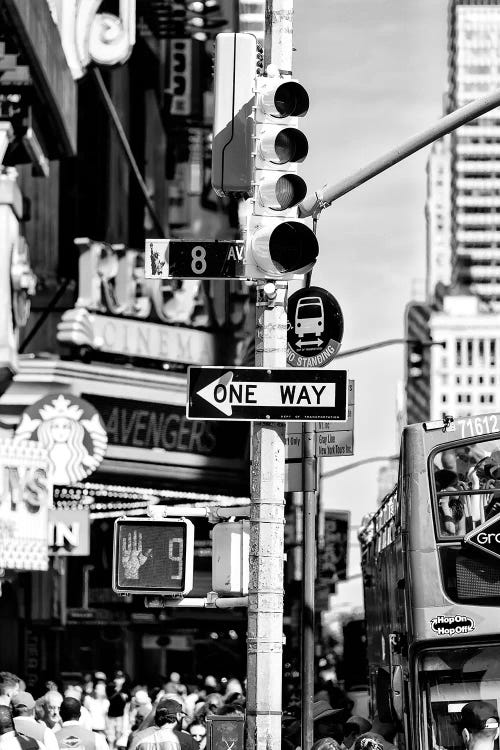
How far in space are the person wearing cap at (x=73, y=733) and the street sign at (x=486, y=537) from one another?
3606 mm

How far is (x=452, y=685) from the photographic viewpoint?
14.5 metres

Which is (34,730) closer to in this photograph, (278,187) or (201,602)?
(201,602)

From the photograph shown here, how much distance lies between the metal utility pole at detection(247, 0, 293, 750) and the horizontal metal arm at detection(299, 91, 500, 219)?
1153 mm

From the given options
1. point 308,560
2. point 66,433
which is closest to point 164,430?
point 66,433

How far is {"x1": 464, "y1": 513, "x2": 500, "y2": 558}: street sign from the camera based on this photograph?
46.6ft

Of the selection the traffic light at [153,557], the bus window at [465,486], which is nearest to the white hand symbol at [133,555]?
the traffic light at [153,557]

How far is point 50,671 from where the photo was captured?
47.3 meters

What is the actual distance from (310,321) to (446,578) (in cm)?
285

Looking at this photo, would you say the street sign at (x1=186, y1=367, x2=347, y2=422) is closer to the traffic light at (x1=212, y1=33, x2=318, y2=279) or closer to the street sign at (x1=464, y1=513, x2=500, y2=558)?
the traffic light at (x1=212, y1=33, x2=318, y2=279)

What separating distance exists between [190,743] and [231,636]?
1686 inches

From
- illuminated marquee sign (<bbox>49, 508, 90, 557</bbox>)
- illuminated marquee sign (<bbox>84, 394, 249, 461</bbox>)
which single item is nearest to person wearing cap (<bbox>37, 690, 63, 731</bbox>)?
illuminated marquee sign (<bbox>49, 508, 90, 557</bbox>)

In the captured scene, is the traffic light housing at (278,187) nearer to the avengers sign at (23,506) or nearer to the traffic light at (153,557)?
the traffic light at (153,557)

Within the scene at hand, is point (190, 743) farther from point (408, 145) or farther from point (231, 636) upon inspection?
point (231, 636)

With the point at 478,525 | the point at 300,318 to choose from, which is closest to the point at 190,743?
the point at 478,525
